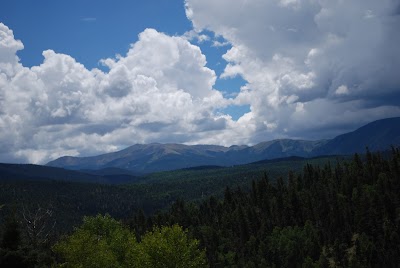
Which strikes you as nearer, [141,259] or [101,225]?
[141,259]

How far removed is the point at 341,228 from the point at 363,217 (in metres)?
13.1

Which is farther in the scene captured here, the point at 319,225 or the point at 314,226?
the point at 314,226

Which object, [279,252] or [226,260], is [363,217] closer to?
[279,252]

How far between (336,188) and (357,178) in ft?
35.1

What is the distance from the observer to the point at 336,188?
18338cm

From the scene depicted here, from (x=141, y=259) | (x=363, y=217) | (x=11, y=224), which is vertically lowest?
(x=363, y=217)

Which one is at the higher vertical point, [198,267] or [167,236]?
[167,236]

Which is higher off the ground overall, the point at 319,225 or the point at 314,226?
the point at 319,225

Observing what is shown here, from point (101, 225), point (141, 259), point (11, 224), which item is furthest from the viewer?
point (101, 225)

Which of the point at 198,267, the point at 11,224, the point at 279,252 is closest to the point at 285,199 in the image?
the point at 279,252

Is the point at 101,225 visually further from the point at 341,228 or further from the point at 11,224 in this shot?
the point at 341,228

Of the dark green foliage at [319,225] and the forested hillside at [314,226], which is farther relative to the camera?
the dark green foliage at [319,225]

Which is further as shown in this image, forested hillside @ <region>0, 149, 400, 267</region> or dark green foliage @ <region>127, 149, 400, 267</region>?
dark green foliage @ <region>127, 149, 400, 267</region>

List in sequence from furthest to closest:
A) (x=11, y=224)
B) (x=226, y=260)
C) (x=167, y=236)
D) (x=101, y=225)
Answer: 1. (x=226, y=260)
2. (x=101, y=225)
3. (x=167, y=236)
4. (x=11, y=224)
